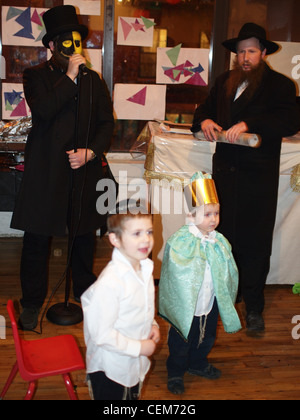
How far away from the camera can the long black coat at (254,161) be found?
2.54 m

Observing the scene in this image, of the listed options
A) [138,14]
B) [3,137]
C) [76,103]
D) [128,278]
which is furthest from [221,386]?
[138,14]

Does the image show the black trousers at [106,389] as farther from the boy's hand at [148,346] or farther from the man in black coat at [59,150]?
the man in black coat at [59,150]

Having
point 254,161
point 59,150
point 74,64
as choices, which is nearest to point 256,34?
point 254,161

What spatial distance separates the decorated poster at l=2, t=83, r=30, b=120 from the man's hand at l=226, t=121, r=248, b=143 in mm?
2248

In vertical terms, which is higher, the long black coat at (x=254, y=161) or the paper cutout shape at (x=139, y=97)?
the paper cutout shape at (x=139, y=97)

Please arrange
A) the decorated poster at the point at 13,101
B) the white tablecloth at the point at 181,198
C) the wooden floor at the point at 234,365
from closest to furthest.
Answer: the wooden floor at the point at 234,365 < the white tablecloth at the point at 181,198 < the decorated poster at the point at 13,101

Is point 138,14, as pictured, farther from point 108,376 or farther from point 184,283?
point 108,376

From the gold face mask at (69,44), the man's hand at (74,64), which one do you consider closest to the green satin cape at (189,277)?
the man's hand at (74,64)

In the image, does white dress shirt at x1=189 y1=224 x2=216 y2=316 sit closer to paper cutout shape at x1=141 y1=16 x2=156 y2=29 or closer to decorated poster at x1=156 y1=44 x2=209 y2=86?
decorated poster at x1=156 y1=44 x2=209 y2=86

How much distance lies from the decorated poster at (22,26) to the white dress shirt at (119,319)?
2.97 meters

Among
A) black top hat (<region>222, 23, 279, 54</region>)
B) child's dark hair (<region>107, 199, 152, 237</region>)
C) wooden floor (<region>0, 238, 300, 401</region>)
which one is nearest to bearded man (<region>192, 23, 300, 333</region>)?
black top hat (<region>222, 23, 279, 54</region>)

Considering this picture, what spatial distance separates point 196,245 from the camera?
6.69ft

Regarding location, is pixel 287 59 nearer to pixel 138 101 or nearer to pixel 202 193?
pixel 138 101
